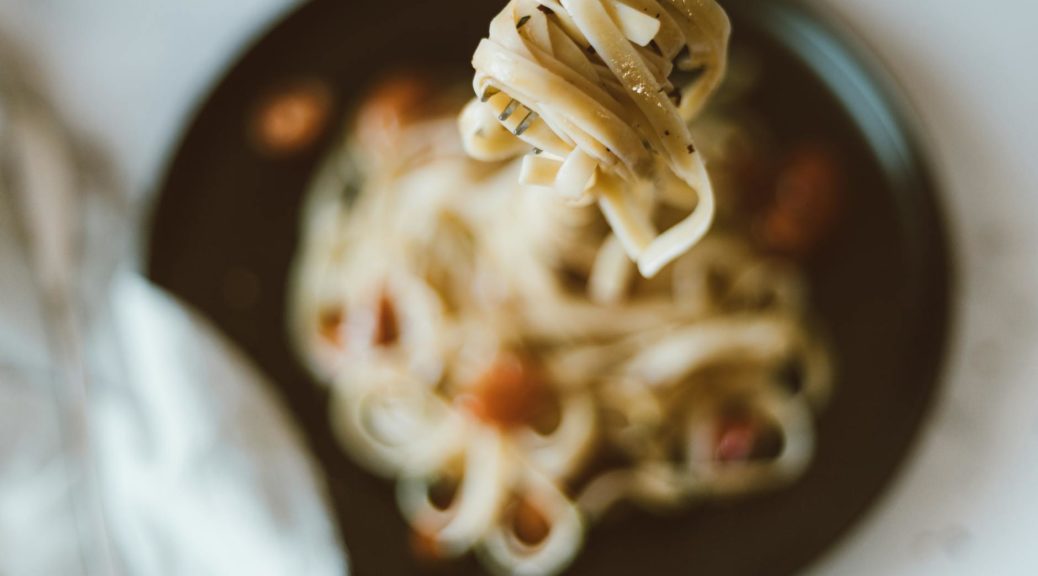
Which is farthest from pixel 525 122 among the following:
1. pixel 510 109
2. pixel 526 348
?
pixel 526 348

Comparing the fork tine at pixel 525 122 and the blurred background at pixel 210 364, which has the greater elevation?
the fork tine at pixel 525 122

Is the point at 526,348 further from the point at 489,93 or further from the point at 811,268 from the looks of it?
the point at 489,93

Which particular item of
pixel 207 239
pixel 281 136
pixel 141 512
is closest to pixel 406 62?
pixel 281 136

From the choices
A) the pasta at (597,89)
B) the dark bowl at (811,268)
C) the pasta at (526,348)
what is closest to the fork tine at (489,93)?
the pasta at (597,89)

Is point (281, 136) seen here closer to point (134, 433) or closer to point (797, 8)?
point (134, 433)

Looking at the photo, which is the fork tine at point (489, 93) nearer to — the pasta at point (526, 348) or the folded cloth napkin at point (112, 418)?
the pasta at point (526, 348)

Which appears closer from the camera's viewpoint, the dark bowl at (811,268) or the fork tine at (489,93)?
the fork tine at (489,93)

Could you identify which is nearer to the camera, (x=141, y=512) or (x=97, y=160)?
(x=141, y=512)
